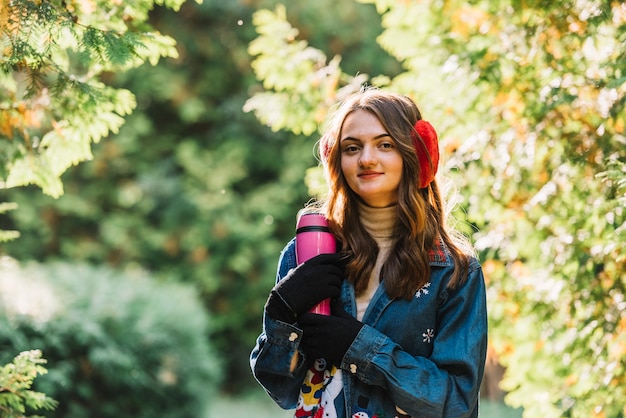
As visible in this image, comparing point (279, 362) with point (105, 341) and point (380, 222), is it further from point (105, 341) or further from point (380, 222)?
point (105, 341)

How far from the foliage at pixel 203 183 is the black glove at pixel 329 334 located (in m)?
10.5

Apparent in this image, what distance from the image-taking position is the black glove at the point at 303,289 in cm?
229

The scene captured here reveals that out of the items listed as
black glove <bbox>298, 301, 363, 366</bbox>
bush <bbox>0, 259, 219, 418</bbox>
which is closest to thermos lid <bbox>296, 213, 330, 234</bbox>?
black glove <bbox>298, 301, 363, 366</bbox>

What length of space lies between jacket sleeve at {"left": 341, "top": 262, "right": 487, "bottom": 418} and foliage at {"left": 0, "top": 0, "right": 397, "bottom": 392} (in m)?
10.5

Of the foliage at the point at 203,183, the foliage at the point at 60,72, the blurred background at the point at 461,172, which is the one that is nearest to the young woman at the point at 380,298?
the blurred background at the point at 461,172

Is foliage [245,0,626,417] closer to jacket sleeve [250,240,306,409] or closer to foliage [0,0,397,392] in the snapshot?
jacket sleeve [250,240,306,409]

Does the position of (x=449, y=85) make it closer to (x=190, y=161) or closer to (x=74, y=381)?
(x=74, y=381)

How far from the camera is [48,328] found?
21.3 ft

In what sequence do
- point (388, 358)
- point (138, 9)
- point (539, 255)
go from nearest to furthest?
point (388, 358), point (138, 9), point (539, 255)

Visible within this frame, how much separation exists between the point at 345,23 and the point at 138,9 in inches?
431

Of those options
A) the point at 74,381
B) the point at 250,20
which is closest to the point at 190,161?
the point at 250,20

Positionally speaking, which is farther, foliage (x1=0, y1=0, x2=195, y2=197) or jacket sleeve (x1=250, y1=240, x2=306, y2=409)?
foliage (x1=0, y1=0, x2=195, y2=197)

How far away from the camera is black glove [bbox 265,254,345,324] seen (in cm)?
229

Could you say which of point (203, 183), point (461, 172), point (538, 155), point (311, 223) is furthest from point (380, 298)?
point (203, 183)
